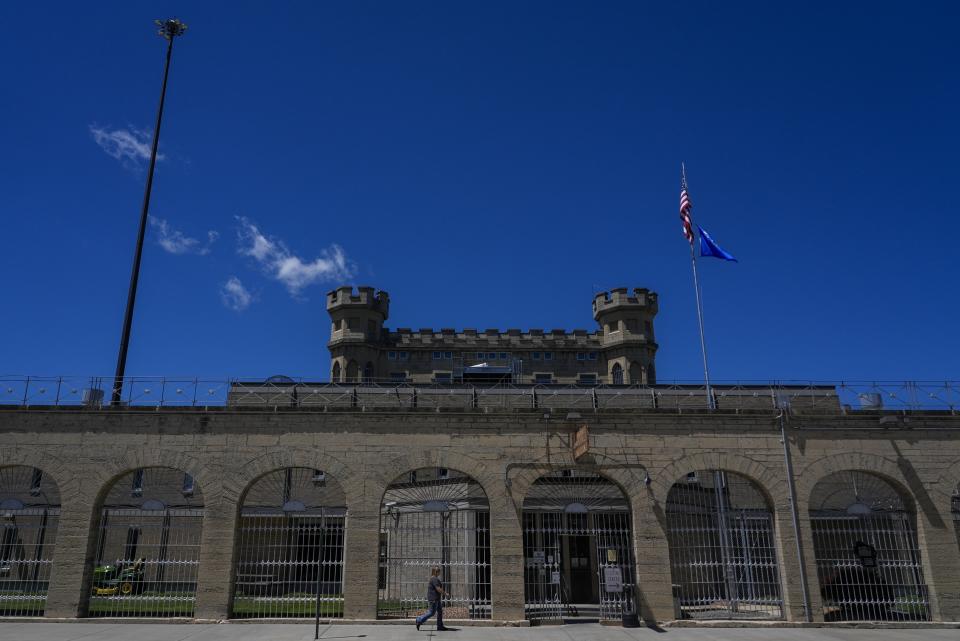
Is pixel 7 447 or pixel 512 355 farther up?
pixel 512 355

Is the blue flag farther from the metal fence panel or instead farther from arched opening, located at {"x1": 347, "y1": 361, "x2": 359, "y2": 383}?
arched opening, located at {"x1": 347, "y1": 361, "x2": 359, "y2": 383}

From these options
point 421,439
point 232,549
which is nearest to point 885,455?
point 421,439

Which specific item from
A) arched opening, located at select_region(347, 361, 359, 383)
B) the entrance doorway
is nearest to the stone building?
the entrance doorway

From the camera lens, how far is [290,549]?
23.4m

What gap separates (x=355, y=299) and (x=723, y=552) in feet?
124

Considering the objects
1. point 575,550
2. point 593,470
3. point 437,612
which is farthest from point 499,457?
point 575,550

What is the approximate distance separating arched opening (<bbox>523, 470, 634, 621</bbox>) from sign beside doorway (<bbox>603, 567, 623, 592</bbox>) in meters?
0.14

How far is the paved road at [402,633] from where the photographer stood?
14781mm

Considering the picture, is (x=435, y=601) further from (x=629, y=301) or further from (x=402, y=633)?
(x=629, y=301)

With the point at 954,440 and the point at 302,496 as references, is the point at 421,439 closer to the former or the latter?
the point at 954,440

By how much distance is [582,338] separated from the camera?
171 feet

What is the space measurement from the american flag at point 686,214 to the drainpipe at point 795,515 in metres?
6.77

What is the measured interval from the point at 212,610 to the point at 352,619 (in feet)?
11.4

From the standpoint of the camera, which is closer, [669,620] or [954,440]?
[669,620]
